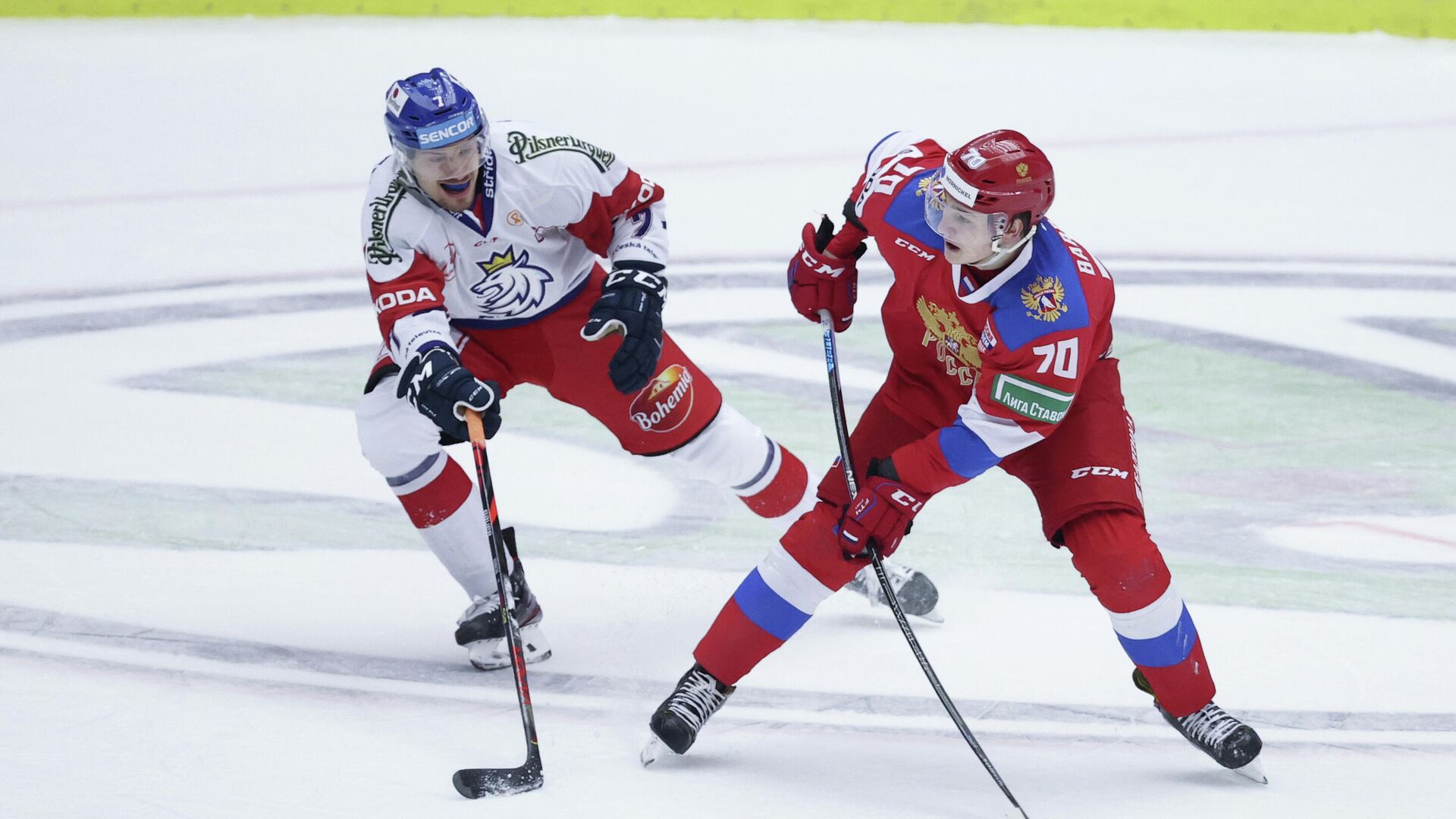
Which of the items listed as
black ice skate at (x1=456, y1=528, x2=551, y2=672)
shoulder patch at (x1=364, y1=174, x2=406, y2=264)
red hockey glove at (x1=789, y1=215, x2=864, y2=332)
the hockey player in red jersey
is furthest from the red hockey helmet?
black ice skate at (x1=456, y1=528, x2=551, y2=672)

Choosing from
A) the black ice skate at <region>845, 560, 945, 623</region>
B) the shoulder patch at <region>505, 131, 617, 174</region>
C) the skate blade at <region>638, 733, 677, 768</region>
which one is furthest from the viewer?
the black ice skate at <region>845, 560, 945, 623</region>

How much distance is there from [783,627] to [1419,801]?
105 centimetres

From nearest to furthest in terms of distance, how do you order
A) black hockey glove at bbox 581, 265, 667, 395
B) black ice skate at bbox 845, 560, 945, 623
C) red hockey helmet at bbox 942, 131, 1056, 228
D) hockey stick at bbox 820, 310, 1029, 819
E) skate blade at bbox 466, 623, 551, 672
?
1. red hockey helmet at bbox 942, 131, 1056, 228
2. hockey stick at bbox 820, 310, 1029, 819
3. black hockey glove at bbox 581, 265, 667, 395
4. skate blade at bbox 466, 623, 551, 672
5. black ice skate at bbox 845, 560, 945, 623

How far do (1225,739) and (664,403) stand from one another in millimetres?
1200

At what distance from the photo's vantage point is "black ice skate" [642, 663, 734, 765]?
109 inches

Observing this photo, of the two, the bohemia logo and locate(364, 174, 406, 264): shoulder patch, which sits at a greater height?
locate(364, 174, 406, 264): shoulder patch

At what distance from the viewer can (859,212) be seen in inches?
121

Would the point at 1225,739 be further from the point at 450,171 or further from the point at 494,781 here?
the point at 450,171

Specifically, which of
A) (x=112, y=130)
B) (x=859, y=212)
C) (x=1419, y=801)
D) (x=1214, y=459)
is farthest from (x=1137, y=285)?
(x=112, y=130)

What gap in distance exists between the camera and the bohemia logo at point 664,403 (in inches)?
126

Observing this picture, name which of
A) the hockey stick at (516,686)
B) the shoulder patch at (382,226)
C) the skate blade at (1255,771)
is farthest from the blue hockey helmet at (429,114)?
the skate blade at (1255,771)

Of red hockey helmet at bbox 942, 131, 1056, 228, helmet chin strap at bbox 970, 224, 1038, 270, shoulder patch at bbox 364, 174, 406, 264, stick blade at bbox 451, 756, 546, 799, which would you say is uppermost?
red hockey helmet at bbox 942, 131, 1056, 228

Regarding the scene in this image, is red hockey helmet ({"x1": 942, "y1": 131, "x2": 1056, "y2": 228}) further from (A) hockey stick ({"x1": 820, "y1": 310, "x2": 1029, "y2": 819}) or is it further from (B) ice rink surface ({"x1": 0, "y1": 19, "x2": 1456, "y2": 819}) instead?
(B) ice rink surface ({"x1": 0, "y1": 19, "x2": 1456, "y2": 819})

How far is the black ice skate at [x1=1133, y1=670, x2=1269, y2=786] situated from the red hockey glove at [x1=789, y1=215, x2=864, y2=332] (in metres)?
1.00
